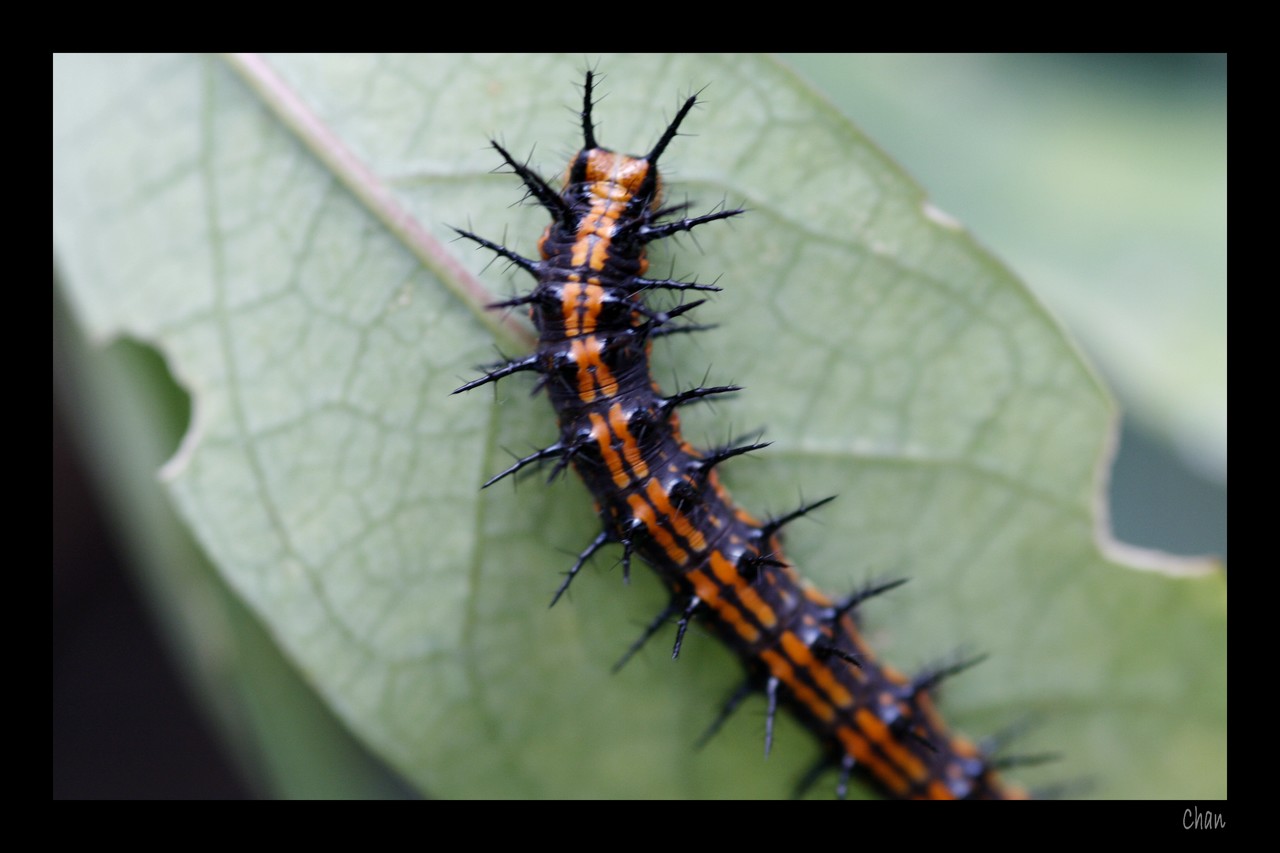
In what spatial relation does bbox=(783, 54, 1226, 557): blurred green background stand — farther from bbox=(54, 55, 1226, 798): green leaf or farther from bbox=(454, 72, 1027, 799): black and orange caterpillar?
bbox=(454, 72, 1027, 799): black and orange caterpillar

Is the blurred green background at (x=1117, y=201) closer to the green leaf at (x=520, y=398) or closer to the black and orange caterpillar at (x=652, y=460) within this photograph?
the green leaf at (x=520, y=398)

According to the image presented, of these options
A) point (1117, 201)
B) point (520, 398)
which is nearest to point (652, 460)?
point (520, 398)

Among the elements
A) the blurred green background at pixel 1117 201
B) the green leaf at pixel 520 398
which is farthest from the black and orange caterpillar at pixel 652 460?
the blurred green background at pixel 1117 201

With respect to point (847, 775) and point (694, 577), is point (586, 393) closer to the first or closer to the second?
point (694, 577)

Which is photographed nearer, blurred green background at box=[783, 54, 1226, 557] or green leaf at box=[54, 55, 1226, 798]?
green leaf at box=[54, 55, 1226, 798]

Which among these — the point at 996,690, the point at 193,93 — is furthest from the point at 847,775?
the point at 193,93

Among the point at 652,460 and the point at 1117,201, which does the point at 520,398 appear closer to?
the point at 652,460

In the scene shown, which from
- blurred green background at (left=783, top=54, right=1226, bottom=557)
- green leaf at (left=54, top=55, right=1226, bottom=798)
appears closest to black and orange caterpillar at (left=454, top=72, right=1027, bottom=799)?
green leaf at (left=54, top=55, right=1226, bottom=798)
